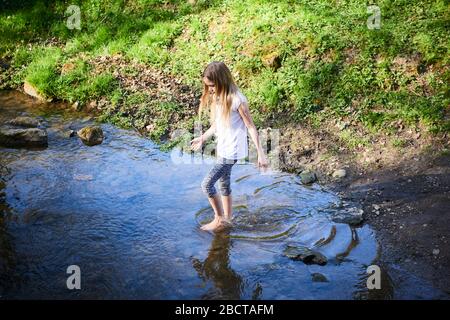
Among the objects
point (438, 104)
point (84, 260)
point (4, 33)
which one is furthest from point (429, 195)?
point (4, 33)

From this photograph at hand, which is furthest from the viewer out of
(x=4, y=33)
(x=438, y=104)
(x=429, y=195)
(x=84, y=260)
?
(x=4, y=33)

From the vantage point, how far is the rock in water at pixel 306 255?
210 inches

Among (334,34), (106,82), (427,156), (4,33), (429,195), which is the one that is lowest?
(429,195)

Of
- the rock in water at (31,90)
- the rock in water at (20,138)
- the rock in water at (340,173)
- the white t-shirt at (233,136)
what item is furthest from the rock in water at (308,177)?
the rock in water at (31,90)

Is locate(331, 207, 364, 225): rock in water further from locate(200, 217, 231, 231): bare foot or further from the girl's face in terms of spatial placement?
the girl's face

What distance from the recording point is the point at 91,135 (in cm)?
852

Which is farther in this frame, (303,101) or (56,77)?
(56,77)

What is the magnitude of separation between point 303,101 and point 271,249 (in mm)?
3745

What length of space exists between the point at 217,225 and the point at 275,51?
4627 mm

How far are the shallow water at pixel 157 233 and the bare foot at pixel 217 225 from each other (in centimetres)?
12

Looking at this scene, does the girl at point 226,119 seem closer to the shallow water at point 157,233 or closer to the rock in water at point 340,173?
the shallow water at point 157,233

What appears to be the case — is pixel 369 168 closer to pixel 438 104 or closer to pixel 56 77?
pixel 438 104

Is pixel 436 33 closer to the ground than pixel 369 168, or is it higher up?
higher up

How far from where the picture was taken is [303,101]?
28.2ft
